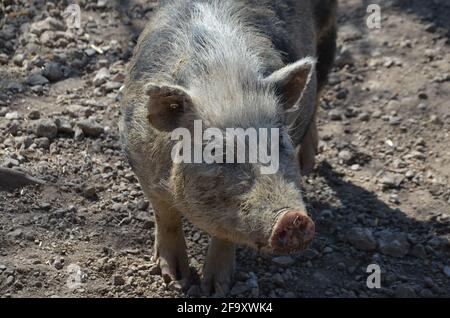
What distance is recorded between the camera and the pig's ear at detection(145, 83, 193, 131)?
371cm

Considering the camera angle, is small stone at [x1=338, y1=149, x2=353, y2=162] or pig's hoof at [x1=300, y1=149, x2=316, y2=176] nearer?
pig's hoof at [x1=300, y1=149, x2=316, y2=176]

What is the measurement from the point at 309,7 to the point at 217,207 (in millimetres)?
2060

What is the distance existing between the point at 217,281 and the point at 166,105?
45.4 inches

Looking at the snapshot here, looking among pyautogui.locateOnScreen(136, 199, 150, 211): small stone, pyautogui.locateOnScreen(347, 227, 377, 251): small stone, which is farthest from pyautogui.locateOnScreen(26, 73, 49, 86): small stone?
pyautogui.locateOnScreen(347, 227, 377, 251): small stone

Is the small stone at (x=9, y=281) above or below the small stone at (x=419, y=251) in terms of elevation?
below

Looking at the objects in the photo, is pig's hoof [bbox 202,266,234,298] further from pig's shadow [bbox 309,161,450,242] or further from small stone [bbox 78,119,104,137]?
small stone [bbox 78,119,104,137]

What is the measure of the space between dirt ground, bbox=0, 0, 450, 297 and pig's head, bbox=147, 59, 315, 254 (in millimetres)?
925

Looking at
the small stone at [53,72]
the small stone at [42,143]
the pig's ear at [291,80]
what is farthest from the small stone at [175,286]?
the small stone at [53,72]

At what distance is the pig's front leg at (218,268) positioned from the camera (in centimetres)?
448

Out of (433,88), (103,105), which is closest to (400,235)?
(433,88)

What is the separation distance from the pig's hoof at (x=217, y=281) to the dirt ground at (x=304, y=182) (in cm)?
9

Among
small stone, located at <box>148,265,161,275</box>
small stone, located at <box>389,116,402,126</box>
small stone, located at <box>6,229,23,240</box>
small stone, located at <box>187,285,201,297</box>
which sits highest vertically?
small stone, located at <box>389,116,402,126</box>

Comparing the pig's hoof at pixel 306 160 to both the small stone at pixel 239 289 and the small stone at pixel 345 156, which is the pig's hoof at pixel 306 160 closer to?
the small stone at pixel 345 156

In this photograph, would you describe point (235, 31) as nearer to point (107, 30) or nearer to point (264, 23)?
point (264, 23)
